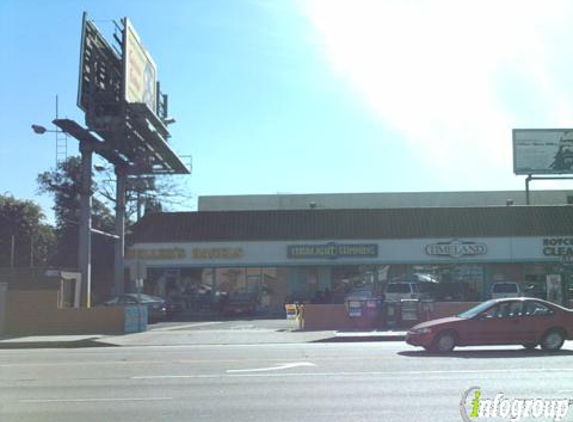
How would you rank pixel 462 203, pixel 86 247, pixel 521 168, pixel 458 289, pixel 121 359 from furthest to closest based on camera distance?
1. pixel 462 203
2. pixel 521 168
3. pixel 458 289
4. pixel 86 247
5. pixel 121 359

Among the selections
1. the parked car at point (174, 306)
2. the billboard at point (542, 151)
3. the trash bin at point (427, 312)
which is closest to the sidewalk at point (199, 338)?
the trash bin at point (427, 312)

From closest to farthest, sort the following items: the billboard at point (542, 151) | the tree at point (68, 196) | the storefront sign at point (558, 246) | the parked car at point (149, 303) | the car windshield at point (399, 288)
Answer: the parked car at point (149, 303) < the car windshield at point (399, 288) < the storefront sign at point (558, 246) < the billboard at point (542, 151) < the tree at point (68, 196)

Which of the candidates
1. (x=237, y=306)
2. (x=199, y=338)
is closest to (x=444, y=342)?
(x=199, y=338)

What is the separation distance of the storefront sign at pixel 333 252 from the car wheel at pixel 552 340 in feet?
87.5

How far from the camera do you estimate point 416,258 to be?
4397cm

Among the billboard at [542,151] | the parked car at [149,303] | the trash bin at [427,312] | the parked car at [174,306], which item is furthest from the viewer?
the billboard at [542,151]

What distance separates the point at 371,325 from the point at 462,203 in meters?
45.8

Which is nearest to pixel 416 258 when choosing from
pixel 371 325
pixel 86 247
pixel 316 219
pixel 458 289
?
pixel 458 289

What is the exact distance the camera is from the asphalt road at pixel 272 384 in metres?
9.34

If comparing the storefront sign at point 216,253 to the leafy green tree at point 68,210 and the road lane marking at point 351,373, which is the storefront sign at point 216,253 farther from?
the road lane marking at point 351,373

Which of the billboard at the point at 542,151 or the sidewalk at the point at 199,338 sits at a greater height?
the billboard at the point at 542,151

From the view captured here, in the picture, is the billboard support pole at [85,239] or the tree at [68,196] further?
the tree at [68,196]

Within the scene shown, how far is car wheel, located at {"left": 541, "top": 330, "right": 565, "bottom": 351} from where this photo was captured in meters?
17.2

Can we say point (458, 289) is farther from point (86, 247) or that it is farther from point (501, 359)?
point (501, 359)
